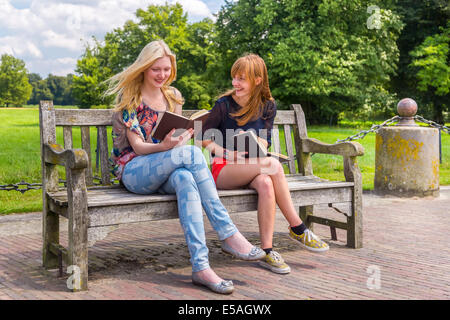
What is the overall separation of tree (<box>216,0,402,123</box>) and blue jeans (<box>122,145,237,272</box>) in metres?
23.9

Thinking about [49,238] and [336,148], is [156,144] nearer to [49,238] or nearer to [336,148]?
[49,238]

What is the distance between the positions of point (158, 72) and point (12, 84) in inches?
2721

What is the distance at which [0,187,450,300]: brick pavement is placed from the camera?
3.24 meters

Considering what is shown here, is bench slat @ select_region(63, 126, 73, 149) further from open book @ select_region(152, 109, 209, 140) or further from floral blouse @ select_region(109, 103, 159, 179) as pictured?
open book @ select_region(152, 109, 209, 140)

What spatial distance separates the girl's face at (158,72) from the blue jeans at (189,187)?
63 cm

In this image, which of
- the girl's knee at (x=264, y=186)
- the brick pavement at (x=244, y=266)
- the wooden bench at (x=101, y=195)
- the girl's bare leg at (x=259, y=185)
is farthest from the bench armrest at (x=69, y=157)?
the girl's knee at (x=264, y=186)

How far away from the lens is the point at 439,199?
6.91 m

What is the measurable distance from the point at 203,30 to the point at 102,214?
4214 centimetres

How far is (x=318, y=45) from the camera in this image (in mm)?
27594

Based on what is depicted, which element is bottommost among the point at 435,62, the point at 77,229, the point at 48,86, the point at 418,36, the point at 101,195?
the point at 77,229

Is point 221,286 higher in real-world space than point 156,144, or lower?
lower

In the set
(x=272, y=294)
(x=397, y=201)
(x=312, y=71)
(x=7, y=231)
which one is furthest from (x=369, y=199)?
(x=312, y=71)

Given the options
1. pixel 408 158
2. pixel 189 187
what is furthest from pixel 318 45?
pixel 189 187

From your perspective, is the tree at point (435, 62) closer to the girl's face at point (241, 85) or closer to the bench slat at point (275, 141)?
the bench slat at point (275, 141)
